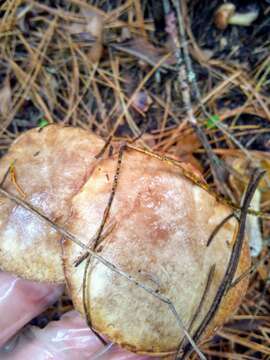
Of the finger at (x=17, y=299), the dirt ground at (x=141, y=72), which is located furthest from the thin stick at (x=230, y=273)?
the dirt ground at (x=141, y=72)

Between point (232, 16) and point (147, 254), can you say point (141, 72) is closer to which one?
point (232, 16)

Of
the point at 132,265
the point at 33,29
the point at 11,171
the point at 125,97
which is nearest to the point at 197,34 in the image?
the point at 125,97

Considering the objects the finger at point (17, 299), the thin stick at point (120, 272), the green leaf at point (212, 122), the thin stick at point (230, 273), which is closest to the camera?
the thin stick at point (120, 272)

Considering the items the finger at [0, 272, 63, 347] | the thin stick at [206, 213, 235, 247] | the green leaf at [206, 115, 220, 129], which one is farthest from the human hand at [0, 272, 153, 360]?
the green leaf at [206, 115, 220, 129]

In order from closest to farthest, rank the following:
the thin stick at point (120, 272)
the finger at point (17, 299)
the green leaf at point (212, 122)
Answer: the thin stick at point (120, 272) < the finger at point (17, 299) < the green leaf at point (212, 122)

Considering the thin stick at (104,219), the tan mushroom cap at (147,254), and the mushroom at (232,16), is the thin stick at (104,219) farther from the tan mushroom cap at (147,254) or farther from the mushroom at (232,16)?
the mushroom at (232,16)

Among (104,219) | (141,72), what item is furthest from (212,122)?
(104,219)

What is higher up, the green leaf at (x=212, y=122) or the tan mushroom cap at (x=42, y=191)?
the tan mushroom cap at (x=42, y=191)

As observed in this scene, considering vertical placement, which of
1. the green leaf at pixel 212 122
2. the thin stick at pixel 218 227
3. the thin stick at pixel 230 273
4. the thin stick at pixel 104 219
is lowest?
the thin stick at pixel 230 273
